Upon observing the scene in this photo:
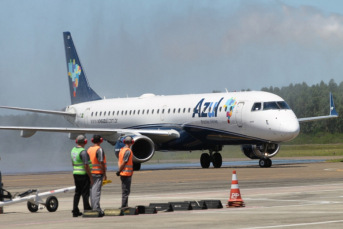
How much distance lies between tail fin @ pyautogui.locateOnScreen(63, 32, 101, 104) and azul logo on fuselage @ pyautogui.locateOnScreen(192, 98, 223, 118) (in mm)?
11790

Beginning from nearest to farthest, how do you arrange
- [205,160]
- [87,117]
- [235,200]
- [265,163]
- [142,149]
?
[235,200], [265,163], [142,149], [205,160], [87,117]

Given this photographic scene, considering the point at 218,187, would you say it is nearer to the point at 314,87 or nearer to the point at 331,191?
the point at 331,191

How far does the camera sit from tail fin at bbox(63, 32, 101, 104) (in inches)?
1861

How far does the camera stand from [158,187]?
2258 cm

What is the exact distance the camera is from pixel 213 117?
35.7 m

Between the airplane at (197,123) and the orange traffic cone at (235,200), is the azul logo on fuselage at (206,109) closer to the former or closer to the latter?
the airplane at (197,123)

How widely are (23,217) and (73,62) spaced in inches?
1357

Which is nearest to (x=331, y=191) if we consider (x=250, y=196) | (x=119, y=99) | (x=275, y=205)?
(x=250, y=196)

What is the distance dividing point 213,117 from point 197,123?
130cm

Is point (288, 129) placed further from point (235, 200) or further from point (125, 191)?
point (125, 191)

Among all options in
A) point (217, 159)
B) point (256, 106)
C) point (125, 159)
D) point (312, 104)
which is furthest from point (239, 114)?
point (312, 104)

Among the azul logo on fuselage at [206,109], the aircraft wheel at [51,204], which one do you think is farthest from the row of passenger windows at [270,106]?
the aircraft wheel at [51,204]

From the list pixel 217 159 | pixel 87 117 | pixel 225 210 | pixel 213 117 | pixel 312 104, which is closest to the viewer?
pixel 225 210

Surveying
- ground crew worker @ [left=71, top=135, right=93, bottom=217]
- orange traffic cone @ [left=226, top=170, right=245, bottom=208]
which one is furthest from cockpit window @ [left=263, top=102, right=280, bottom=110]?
ground crew worker @ [left=71, top=135, right=93, bottom=217]
